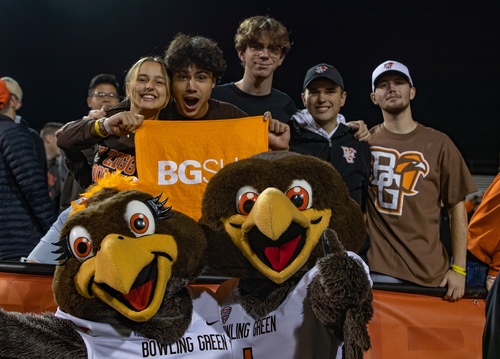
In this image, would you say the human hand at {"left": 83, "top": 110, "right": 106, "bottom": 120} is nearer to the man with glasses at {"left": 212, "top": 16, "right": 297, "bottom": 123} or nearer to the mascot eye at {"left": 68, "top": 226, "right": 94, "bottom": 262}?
the man with glasses at {"left": 212, "top": 16, "right": 297, "bottom": 123}

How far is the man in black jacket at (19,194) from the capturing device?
3.17m

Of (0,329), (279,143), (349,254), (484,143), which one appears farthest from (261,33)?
(484,143)

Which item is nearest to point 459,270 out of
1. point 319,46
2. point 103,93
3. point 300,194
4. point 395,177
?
point 395,177

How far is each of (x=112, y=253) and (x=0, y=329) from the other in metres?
0.40

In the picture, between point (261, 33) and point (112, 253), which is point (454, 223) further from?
point (112, 253)

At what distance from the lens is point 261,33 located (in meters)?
3.24

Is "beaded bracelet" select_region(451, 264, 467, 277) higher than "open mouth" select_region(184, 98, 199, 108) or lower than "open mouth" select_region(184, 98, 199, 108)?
lower

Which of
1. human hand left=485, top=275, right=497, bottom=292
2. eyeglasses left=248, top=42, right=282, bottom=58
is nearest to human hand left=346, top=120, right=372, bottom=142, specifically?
eyeglasses left=248, top=42, right=282, bottom=58

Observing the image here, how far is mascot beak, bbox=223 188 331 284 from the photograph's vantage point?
1763 millimetres

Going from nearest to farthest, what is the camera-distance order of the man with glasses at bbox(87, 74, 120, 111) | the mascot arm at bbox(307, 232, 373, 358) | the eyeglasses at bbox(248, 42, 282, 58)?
1. the mascot arm at bbox(307, 232, 373, 358)
2. the eyeglasses at bbox(248, 42, 282, 58)
3. the man with glasses at bbox(87, 74, 120, 111)

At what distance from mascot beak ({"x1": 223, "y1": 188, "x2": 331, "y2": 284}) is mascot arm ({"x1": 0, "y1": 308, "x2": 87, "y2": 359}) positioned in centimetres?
58

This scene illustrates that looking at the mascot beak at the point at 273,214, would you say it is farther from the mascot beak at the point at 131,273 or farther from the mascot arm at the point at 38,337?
the mascot arm at the point at 38,337

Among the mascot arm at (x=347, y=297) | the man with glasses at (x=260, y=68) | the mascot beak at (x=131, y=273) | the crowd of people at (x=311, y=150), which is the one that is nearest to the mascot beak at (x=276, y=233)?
the mascot arm at (x=347, y=297)

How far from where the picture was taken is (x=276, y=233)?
176cm
